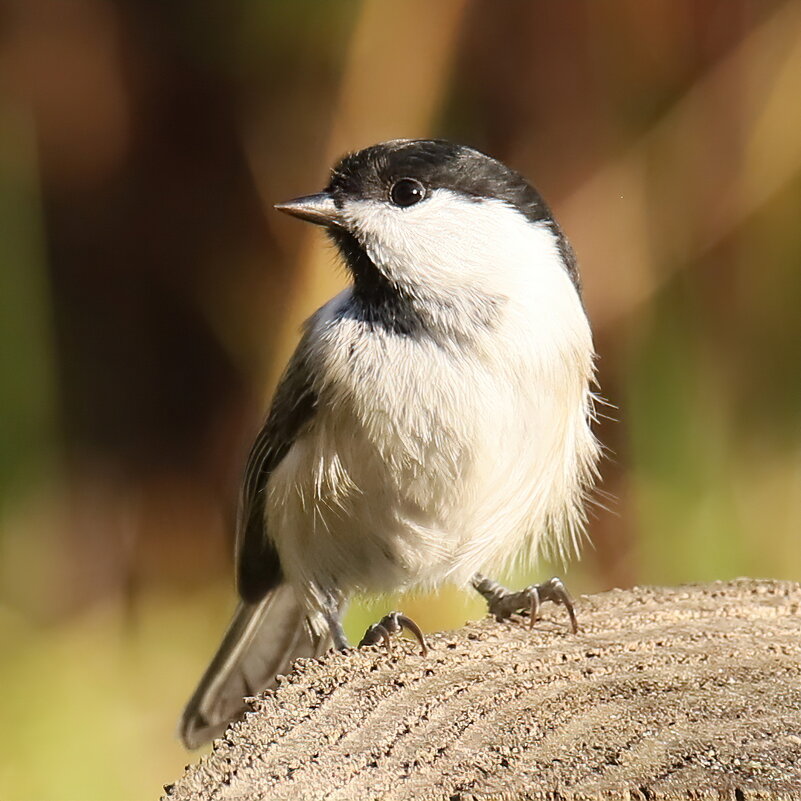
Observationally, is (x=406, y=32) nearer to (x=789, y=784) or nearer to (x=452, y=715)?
(x=452, y=715)

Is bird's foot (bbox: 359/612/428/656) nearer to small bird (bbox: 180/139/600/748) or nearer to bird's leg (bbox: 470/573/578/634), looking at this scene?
small bird (bbox: 180/139/600/748)

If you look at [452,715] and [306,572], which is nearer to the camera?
[452,715]

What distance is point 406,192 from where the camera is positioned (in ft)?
4.52

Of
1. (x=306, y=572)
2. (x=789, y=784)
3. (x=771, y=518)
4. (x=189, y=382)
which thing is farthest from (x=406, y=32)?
(x=789, y=784)

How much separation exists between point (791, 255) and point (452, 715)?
1.22m

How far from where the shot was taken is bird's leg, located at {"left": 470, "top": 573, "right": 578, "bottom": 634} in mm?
1274

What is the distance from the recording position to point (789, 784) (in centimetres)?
83

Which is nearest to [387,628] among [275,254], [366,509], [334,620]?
[366,509]

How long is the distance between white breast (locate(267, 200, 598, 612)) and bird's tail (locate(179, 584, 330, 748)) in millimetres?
164

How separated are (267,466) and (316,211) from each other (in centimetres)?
37

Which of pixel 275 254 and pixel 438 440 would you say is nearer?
pixel 438 440

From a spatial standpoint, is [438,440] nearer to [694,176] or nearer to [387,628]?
[387,628]

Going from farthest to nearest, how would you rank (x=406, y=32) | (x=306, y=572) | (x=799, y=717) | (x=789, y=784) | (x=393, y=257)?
(x=406, y=32), (x=306, y=572), (x=393, y=257), (x=799, y=717), (x=789, y=784)

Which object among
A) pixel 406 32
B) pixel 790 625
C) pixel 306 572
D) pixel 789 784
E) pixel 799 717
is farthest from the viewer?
pixel 406 32
